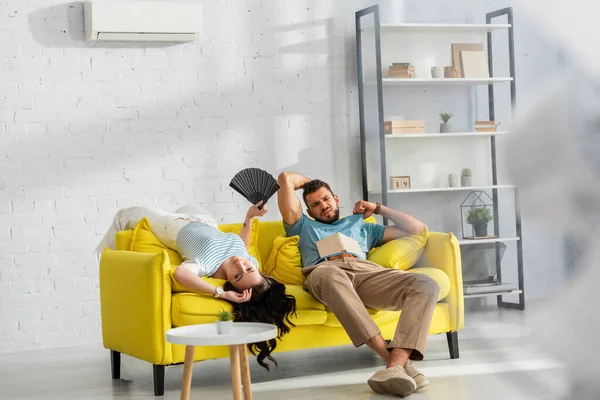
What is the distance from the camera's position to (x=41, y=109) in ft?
15.9

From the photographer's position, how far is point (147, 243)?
392 centimetres

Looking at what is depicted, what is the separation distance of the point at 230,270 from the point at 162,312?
34 centimetres

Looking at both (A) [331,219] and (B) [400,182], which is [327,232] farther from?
(B) [400,182]

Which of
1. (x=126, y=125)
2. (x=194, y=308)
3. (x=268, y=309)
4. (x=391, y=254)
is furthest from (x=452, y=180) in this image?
(x=194, y=308)

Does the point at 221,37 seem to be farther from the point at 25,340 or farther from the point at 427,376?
the point at 427,376

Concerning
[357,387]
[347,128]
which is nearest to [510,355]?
[357,387]

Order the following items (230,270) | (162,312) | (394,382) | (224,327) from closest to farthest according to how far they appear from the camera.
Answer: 1. (224,327)
2. (394,382)
3. (162,312)
4. (230,270)

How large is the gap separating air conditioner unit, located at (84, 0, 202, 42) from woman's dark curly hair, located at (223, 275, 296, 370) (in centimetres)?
195

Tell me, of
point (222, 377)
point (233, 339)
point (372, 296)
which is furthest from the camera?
point (222, 377)

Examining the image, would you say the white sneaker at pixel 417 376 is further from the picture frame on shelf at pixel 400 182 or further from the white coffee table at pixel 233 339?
the picture frame on shelf at pixel 400 182

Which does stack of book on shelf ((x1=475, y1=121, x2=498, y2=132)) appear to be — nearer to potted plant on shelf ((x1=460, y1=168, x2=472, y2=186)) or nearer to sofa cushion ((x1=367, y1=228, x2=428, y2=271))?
sofa cushion ((x1=367, y1=228, x2=428, y2=271))

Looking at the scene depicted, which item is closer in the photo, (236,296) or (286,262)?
(236,296)

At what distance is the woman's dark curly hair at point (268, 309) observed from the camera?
3496 millimetres

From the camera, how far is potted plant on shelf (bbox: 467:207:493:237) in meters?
5.16
